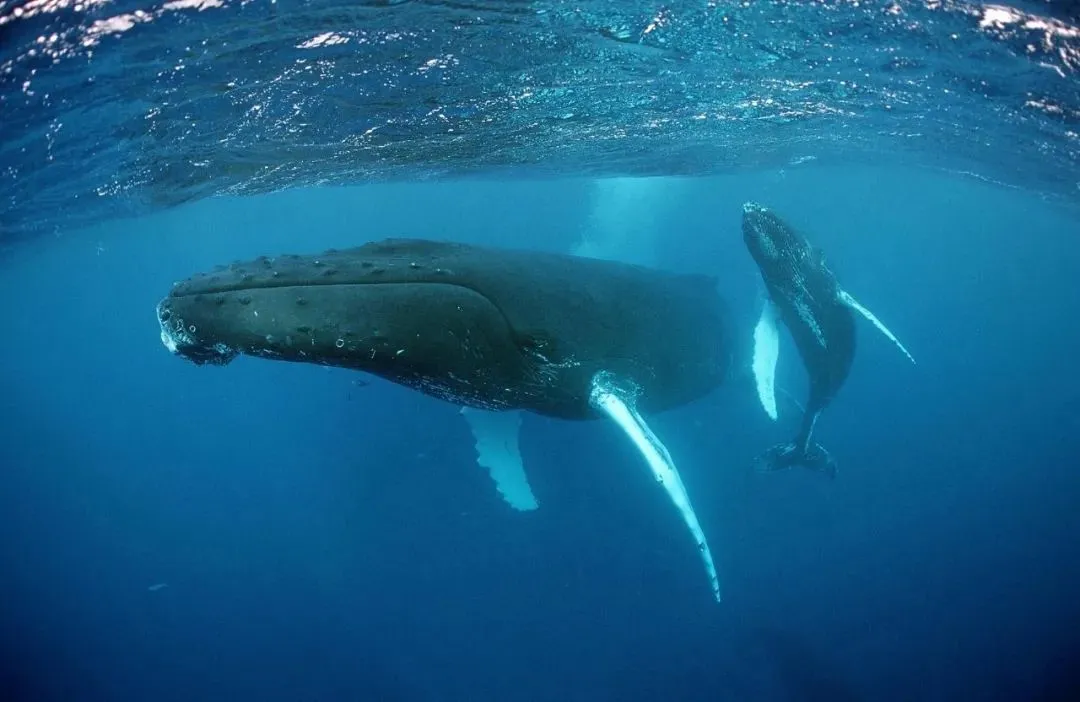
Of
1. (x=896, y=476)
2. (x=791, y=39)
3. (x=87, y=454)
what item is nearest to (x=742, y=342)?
(x=791, y=39)

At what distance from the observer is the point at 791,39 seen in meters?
9.69

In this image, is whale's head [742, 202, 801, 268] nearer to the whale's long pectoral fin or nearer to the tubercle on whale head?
the tubercle on whale head

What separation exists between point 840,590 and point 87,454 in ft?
229

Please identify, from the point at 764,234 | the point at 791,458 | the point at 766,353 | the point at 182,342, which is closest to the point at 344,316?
the point at 182,342

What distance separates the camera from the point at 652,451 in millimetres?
5754

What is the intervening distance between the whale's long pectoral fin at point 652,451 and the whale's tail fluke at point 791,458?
25.2 feet

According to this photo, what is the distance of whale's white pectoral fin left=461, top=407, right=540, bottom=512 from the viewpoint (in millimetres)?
10992

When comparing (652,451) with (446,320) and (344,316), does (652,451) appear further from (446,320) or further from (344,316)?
(344,316)

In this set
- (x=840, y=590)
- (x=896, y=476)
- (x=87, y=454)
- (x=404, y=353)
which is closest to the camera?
(x=404, y=353)

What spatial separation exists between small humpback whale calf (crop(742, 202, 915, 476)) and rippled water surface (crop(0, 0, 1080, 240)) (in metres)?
3.07

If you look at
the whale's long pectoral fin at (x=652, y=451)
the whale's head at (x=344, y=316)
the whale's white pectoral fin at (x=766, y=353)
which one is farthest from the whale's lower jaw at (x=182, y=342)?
the whale's white pectoral fin at (x=766, y=353)

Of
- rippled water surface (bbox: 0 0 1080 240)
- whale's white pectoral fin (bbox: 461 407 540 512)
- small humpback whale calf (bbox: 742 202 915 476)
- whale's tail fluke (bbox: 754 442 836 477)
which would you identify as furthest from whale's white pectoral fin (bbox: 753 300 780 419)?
rippled water surface (bbox: 0 0 1080 240)

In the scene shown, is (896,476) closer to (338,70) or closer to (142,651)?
(338,70)

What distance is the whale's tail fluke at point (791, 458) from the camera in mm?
12977
